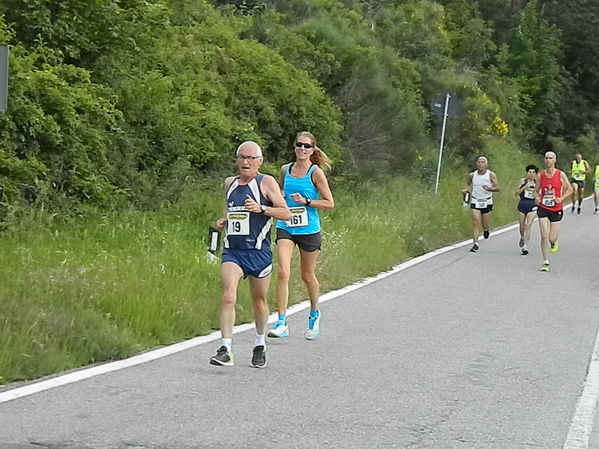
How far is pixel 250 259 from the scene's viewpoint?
330 inches

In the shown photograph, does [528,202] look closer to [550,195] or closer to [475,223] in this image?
[475,223]

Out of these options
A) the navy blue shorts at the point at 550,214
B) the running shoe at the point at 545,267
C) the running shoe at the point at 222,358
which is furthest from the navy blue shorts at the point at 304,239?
the navy blue shorts at the point at 550,214

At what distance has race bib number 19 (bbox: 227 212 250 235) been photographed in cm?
832

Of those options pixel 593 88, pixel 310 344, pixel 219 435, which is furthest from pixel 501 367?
pixel 593 88

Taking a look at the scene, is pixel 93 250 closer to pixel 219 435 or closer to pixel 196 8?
pixel 219 435

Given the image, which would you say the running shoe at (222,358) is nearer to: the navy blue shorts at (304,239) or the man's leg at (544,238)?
the navy blue shorts at (304,239)

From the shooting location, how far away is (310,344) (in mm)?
9602

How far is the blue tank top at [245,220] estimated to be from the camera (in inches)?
328

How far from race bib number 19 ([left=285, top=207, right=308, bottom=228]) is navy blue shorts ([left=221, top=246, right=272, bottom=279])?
1.46 meters

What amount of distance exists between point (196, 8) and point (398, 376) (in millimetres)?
13487

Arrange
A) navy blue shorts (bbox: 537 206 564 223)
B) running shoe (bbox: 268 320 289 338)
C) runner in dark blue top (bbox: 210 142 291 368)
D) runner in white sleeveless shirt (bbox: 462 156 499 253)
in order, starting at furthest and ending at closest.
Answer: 1. runner in white sleeveless shirt (bbox: 462 156 499 253)
2. navy blue shorts (bbox: 537 206 564 223)
3. running shoe (bbox: 268 320 289 338)
4. runner in dark blue top (bbox: 210 142 291 368)

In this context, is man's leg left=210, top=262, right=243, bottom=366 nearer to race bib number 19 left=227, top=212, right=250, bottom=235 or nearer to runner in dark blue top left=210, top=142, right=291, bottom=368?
runner in dark blue top left=210, top=142, right=291, bottom=368

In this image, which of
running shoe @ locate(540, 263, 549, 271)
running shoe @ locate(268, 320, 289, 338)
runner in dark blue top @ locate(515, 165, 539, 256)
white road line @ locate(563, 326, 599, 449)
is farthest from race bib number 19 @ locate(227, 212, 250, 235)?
runner in dark blue top @ locate(515, 165, 539, 256)

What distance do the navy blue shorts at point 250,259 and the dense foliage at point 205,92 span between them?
16.4 feet
